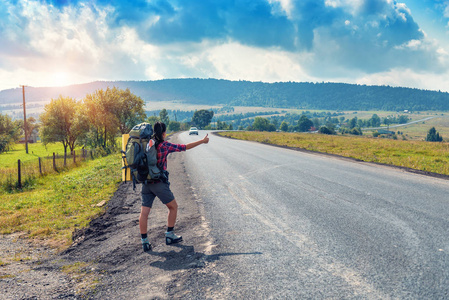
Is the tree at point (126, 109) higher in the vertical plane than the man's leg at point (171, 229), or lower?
higher

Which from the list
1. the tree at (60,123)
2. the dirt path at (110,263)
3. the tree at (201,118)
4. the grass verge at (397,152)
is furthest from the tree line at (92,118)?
the tree at (201,118)

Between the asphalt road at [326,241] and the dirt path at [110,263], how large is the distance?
277mm

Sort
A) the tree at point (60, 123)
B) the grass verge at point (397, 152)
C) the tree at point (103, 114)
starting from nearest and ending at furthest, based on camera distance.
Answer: the grass verge at point (397, 152) → the tree at point (103, 114) → the tree at point (60, 123)

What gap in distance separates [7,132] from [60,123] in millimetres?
23118

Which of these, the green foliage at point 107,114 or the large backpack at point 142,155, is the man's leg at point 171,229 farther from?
the green foliage at point 107,114

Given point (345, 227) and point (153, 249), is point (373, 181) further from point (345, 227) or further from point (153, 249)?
point (153, 249)

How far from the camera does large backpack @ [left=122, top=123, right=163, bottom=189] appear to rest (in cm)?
449

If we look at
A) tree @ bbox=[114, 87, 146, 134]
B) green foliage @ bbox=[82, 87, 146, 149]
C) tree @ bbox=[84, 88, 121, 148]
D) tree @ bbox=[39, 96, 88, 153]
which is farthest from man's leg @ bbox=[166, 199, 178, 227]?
tree @ bbox=[39, 96, 88, 153]

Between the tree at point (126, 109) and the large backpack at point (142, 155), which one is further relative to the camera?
the tree at point (126, 109)

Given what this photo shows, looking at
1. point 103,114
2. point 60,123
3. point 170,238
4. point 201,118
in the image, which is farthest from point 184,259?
point 201,118

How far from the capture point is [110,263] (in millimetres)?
4363

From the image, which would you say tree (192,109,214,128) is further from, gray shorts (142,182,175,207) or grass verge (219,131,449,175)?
gray shorts (142,182,175,207)

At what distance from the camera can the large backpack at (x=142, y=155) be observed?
4492 mm

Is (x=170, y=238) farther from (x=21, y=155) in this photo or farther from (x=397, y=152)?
(x=21, y=155)
